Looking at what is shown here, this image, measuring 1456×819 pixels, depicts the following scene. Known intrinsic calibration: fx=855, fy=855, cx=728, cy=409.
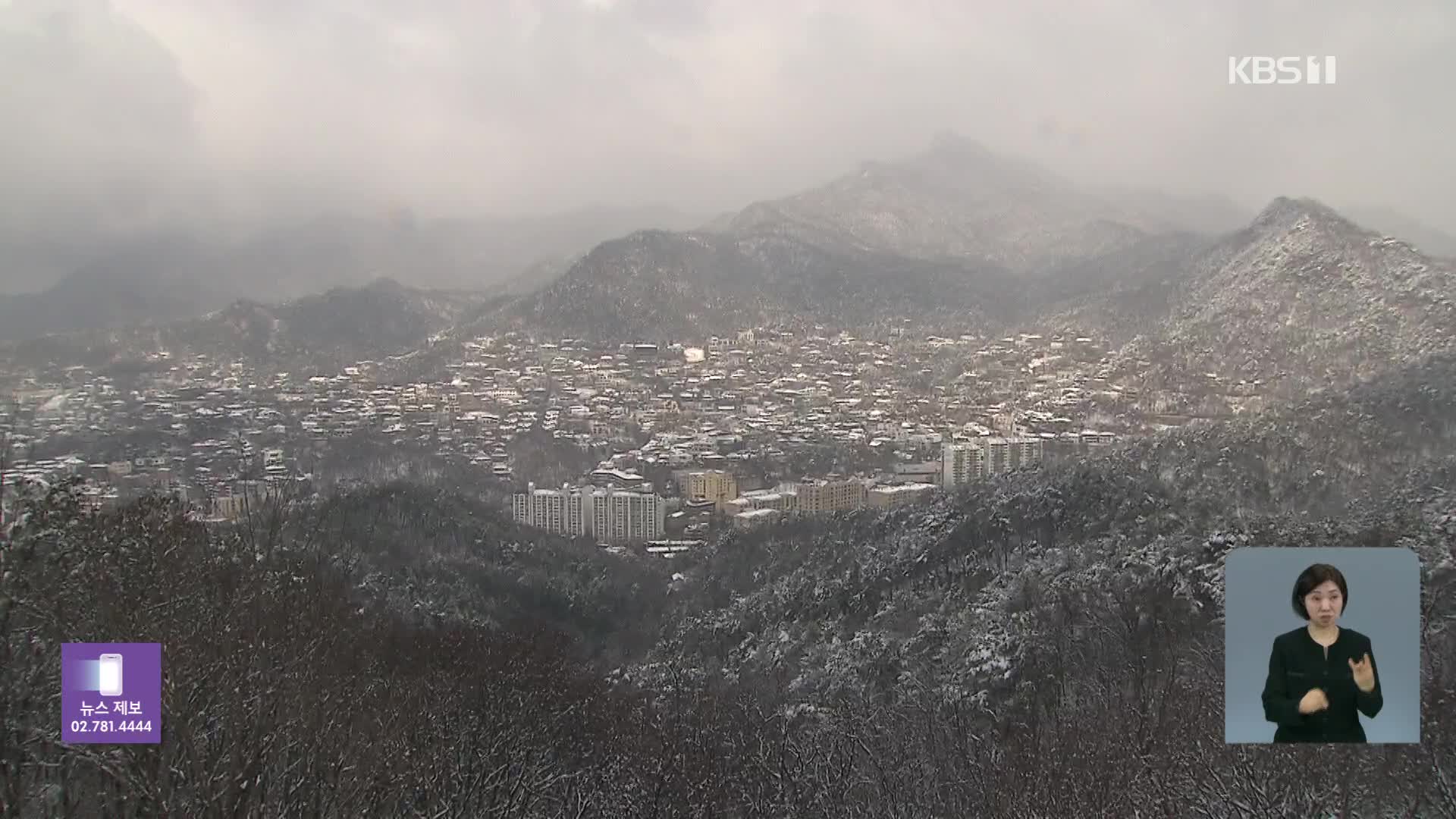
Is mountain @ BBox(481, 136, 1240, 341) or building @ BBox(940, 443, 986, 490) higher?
mountain @ BBox(481, 136, 1240, 341)

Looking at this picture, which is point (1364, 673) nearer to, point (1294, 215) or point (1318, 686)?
point (1318, 686)

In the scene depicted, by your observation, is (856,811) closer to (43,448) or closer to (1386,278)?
(43,448)

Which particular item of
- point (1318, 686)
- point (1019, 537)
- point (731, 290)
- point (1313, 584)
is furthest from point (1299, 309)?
point (731, 290)

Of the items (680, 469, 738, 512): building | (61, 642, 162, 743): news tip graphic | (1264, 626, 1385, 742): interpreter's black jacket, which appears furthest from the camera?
(680, 469, 738, 512): building

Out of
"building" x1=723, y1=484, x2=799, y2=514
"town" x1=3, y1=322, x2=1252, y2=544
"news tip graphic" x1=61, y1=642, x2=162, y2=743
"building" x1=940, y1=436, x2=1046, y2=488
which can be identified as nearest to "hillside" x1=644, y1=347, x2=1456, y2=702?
"building" x1=723, y1=484, x2=799, y2=514

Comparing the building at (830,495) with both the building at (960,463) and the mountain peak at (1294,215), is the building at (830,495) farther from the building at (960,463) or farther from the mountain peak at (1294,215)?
the mountain peak at (1294,215)

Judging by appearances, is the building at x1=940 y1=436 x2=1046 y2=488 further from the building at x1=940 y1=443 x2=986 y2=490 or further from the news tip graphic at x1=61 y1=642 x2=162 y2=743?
the news tip graphic at x1=61 y1=642 x2=162 y2=743
